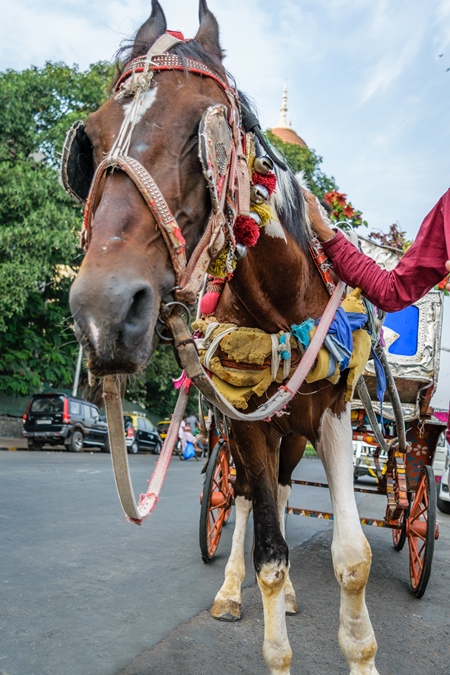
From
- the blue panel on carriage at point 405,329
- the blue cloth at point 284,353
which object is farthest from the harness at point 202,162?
the blue panel on carriage at point 405,329

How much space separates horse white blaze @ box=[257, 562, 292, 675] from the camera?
282 cm

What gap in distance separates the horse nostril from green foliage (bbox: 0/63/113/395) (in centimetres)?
1413

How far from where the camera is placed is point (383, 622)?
3977mm

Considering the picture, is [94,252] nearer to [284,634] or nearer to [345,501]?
[345,501]

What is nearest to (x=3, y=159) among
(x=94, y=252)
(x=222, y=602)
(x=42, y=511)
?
(x=42, y=511)

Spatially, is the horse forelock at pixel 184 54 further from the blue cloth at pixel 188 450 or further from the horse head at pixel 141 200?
the blue cloth at pixel 188 450

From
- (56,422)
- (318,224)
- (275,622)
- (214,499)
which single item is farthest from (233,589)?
(56,422)

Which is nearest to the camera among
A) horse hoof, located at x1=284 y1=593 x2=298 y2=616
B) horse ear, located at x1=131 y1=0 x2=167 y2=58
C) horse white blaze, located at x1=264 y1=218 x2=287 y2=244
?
horse ear, located at x1=131 y1=0 x2=167 y2=58

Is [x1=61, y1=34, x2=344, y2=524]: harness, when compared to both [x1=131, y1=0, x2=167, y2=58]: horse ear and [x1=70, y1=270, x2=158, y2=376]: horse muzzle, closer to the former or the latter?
[x1=131, y1=0, x2=167, y2=58]: horse ear

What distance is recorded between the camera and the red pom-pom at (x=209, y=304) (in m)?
3.16

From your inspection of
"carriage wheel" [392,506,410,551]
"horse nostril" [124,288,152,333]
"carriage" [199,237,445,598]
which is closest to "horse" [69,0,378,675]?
"horse nostril" [124,288,152,333]

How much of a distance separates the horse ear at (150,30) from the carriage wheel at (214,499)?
3.64 metres

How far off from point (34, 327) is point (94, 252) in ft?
61.9

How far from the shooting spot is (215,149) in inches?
78.6
